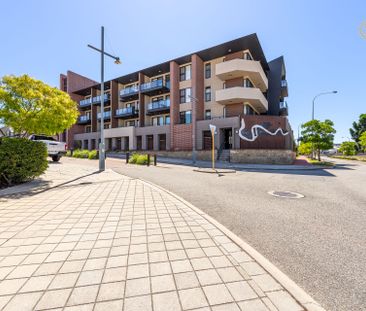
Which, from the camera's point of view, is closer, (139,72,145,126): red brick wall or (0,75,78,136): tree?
(0,75,78,136): tree

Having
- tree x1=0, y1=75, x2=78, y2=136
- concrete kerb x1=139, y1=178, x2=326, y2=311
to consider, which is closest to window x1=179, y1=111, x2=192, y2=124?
tree x1=0, y1=75, x2=78, y2=136

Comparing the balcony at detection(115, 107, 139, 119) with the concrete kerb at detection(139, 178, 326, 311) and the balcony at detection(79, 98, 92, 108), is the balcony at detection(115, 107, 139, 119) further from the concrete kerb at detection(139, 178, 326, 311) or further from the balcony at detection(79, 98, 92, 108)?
the concrete kerb at detection(139, 178, 326, 311)

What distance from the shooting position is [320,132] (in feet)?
A: 85.5

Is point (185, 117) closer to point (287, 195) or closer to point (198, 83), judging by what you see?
point (198, 83)

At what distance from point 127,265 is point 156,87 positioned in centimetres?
3113

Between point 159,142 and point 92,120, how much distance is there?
18.2 metres

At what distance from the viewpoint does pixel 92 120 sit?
41.0 metres

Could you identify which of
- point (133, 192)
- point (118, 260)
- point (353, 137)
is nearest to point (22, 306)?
point (118, 260)

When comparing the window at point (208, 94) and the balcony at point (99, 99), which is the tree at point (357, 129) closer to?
the window at point (208, 94)

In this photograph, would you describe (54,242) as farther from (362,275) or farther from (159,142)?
(159,142)

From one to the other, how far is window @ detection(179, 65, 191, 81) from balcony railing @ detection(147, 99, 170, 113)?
4080 millimetres

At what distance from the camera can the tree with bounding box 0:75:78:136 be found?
8.63 m

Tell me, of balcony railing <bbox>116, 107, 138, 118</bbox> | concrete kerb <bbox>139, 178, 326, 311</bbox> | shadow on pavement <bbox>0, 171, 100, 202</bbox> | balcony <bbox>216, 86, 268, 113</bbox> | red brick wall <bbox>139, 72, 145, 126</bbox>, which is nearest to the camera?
concrete kerb <bbox>139, 178, 326, 311</bbox>

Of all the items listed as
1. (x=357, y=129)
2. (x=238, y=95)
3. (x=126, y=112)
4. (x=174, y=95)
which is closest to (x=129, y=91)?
(x=126, y=112)
